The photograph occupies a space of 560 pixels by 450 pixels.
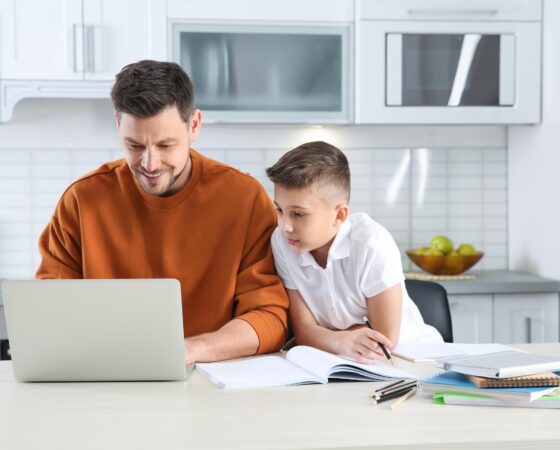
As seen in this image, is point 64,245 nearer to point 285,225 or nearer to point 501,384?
point 285,225

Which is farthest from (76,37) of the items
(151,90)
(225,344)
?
(225,344)

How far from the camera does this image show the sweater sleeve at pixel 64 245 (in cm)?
192

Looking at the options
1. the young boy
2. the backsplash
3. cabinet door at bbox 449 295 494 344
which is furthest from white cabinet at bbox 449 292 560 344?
the young boy

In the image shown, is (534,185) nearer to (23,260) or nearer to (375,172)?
(375,172)

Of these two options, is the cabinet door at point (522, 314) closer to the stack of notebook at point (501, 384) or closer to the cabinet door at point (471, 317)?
the cabinet door at point (471, 317)

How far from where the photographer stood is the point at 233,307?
1938 millimetres

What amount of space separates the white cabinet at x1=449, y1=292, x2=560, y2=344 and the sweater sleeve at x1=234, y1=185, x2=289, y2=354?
1.39 m

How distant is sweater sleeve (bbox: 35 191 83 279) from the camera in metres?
1.92

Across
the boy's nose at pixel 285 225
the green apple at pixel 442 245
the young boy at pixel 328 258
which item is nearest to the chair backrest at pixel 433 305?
the young boy at pixel 328 258

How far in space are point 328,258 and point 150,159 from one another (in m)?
0.44

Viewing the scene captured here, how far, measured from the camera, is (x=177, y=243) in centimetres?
190

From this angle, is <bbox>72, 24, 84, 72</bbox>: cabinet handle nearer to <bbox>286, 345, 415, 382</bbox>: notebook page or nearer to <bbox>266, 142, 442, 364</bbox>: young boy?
<bbox>266, 142, 442, 364</bbox>: young boy

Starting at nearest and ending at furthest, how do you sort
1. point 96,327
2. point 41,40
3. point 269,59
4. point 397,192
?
point 96,327 → point 41,40 → point 269,59 → point 397,192

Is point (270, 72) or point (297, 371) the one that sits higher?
point (270, 72)
